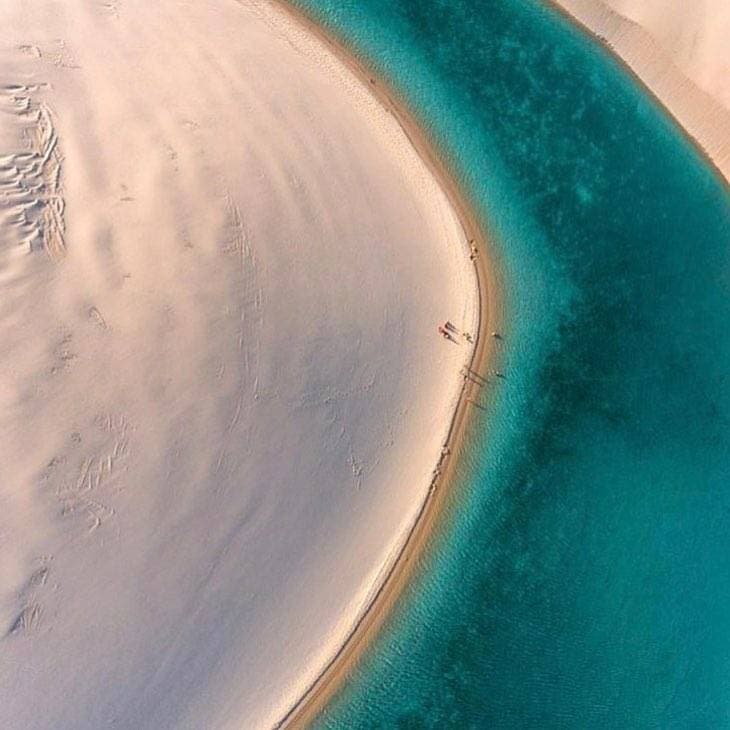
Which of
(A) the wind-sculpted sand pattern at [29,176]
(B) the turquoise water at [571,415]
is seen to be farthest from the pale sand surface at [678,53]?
(A) the wind-sculpted sand pattern at [29,176]

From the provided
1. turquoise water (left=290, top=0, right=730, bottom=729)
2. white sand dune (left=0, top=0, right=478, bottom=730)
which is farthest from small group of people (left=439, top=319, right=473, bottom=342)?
turquoise water (left=290, top=0, right=730, bottom=729)

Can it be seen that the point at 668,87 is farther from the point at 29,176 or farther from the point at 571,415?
the point at 29,176

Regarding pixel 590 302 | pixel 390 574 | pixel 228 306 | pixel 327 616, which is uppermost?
pixel 590 302

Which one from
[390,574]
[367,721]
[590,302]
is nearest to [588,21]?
[590,302]

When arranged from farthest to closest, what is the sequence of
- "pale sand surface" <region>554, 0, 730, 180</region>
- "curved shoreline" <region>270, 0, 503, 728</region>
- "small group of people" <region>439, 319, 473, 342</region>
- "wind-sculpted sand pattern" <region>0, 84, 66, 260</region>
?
"pale sand surface" <region>554, 0, 730, 180</region> < "small group of people" <region>439, 319, 473, 342</region> < "curved shoreline" <region>270, 0, 503, 728</region> < "wind-sculpted sand pattern" <region>0, 84, 66, 260</region>

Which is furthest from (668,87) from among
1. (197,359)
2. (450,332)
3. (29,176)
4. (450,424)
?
(29,176)

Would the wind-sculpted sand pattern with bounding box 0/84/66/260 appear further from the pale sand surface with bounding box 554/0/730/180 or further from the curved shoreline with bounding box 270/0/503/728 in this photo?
the pale sand surface with bounding box 554/0/730/180

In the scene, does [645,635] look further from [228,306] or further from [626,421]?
[228,306]
